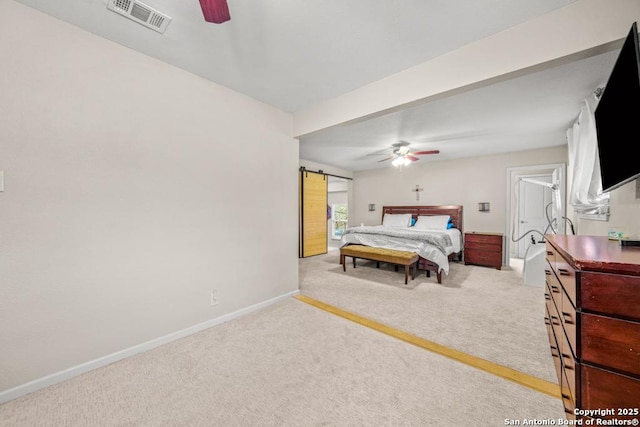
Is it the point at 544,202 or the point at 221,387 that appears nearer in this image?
the point at 221,387

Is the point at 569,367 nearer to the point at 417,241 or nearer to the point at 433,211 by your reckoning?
the point at 417,241

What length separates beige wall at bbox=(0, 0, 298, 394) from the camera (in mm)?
1492

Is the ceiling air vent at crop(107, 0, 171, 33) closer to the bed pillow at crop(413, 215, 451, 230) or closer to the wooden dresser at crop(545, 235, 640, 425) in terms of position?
the wooden dresser at crop(545, 235, 640, 425)

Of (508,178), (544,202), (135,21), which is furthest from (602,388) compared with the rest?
(544,202)

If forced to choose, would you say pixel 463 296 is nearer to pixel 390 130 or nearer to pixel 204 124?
pixel 390 130

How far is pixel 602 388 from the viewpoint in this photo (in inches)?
38.3

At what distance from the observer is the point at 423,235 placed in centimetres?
405

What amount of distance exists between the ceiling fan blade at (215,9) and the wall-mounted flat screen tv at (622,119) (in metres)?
1.81

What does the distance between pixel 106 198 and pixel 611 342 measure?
2986 mm

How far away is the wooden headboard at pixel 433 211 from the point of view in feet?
18.0

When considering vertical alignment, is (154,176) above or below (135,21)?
below

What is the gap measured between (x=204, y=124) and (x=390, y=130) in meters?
2.63

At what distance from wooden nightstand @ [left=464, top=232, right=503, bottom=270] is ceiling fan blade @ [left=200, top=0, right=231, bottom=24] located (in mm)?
5363

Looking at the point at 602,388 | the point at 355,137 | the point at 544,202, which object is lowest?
the point at 602,388
